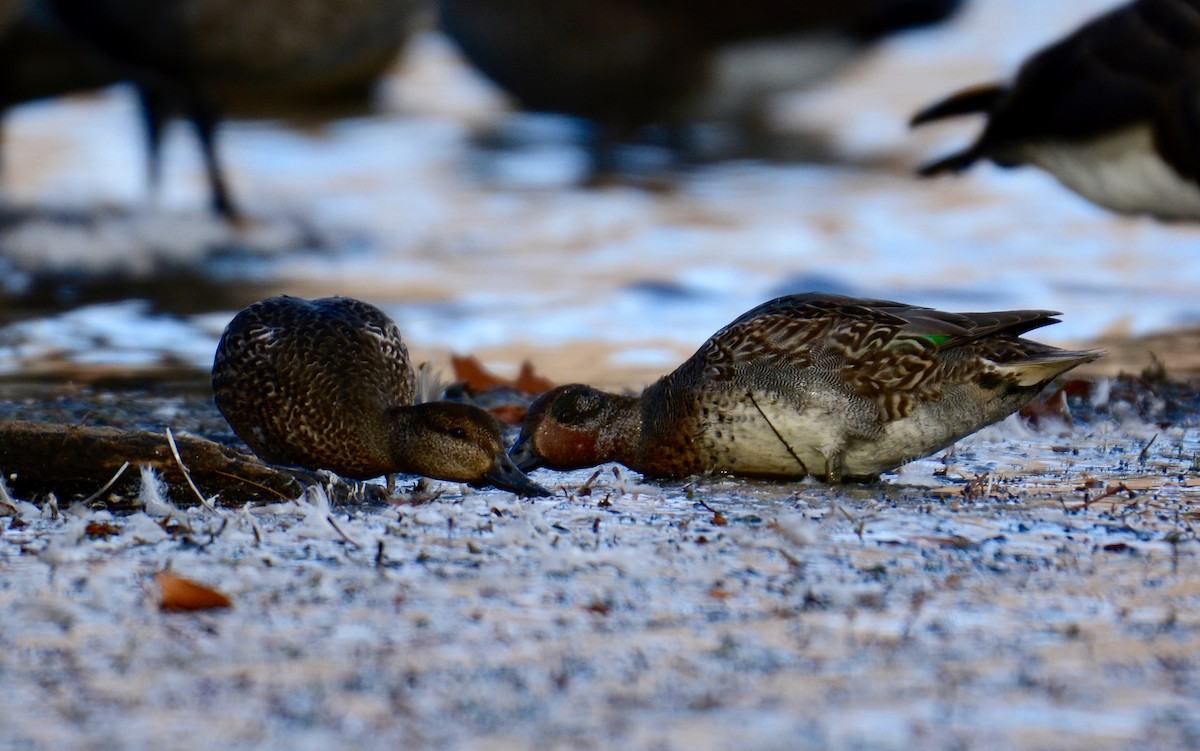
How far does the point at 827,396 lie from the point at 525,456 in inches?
31.6

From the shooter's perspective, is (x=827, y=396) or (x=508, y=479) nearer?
(x=508, y=479)

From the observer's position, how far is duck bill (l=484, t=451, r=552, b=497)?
4.23 metres

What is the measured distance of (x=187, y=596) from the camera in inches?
125

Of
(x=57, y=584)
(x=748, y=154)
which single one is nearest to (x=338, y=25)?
(x=748, y=154)

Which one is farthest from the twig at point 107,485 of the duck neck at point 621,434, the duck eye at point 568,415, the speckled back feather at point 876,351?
the speckled back feather at point 876,351

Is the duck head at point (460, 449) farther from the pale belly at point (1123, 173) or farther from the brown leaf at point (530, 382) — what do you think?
the pale belly at point (1123, 173)

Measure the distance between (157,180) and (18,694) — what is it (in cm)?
812

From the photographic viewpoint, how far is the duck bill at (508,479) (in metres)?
4.23

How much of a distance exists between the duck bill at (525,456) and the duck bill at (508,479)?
0.27 m

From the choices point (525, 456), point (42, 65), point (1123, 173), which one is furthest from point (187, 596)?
point (42, 65)

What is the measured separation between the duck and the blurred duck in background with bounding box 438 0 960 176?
5351 millimetres

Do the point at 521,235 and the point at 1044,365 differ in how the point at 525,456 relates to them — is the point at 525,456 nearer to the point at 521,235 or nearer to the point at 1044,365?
the point at 1044,365

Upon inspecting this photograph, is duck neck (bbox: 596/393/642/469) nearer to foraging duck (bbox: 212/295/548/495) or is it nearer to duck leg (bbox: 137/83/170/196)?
foraging duck (bbox: 212/295/548/495)

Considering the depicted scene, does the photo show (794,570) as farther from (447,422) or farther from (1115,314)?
(1115,314)
